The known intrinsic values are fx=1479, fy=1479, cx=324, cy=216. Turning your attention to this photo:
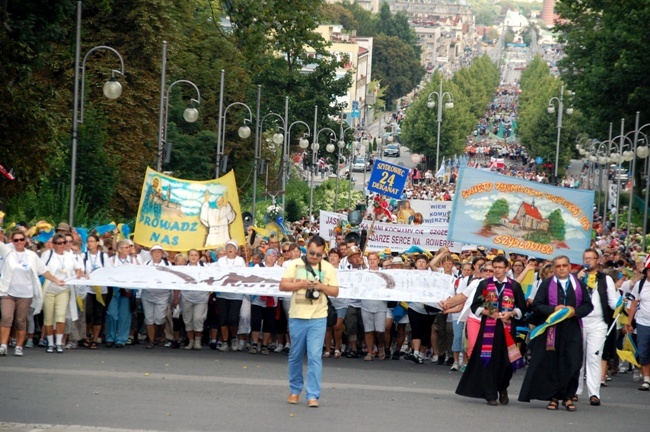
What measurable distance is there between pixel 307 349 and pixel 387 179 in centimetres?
2236

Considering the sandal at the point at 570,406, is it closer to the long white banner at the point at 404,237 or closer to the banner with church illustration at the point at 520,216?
the banner with church illustration at the point at 520,216

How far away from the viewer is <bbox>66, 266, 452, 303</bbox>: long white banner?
62.3 ft

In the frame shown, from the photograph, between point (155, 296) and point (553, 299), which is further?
point (155, 296)

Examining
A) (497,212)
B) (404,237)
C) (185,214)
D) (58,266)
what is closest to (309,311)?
(58,266)

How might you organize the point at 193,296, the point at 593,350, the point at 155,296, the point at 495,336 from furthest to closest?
the point at 193,296 → the point at 155,296 → the point at 593,350 → the point at 495,336

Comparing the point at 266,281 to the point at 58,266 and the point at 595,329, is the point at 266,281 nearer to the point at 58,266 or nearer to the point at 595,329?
the point at 58,266

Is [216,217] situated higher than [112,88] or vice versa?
[112,88]

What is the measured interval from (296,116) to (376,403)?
58.7 m

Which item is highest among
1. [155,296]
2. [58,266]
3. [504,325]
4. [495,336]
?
[58,266]

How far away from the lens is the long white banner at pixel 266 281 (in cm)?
1900

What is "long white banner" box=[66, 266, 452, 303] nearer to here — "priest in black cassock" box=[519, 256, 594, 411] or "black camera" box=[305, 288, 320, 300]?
"priest in black cassock" box=[519, 256, 594, 411]

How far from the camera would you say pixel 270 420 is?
43.6 ft

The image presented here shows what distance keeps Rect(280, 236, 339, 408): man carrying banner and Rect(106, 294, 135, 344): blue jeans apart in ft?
17.9

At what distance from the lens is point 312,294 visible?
14180 millimetres
